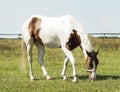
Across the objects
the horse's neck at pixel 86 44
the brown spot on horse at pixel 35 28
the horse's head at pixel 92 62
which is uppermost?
the brown spot on horse at pixel 35 28

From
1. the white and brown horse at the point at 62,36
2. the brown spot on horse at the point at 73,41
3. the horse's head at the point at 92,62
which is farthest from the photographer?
the brown spot on horse at the point at 73,41

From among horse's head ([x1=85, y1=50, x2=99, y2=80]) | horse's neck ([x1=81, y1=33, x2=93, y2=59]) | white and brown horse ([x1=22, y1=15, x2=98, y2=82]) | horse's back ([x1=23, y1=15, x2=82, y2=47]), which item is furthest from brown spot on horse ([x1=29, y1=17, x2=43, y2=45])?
horse's head ([x1=85, y1=50, x2=99, y2=80])

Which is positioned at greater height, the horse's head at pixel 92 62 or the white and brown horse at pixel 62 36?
the white and brown horse at pixel 62 36

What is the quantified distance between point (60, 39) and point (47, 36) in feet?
1.87

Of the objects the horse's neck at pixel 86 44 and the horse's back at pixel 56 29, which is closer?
the horse's neck at pixel 86 44

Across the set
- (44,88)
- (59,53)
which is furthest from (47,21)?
(59,53)

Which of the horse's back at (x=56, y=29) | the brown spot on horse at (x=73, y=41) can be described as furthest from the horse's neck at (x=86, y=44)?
the horse's back at (x=56, y=29)

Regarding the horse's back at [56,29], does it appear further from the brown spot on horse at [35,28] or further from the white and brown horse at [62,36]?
the brown spot on horse at [35,28]

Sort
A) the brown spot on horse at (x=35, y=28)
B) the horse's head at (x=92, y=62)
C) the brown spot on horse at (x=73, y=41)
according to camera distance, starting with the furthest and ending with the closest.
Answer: the brown spot on horse at (x=35, y=28) → the brown spot on horse at (x=73, y=41) → the horse's head at (x=92, y=62)

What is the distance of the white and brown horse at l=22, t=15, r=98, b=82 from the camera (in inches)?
542

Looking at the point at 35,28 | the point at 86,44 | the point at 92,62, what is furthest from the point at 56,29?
the point at 92,62

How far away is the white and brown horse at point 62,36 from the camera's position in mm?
13758

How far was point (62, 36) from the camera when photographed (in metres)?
14.0

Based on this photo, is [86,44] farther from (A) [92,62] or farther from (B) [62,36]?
(B) [62,36]
